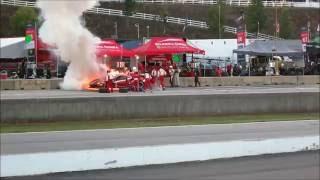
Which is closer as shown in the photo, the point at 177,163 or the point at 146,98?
the point at 177,163

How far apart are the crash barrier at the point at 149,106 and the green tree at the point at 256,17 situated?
6167 centimetres

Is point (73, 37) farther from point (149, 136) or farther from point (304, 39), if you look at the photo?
point (304, 39)

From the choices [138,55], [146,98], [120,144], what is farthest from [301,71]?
[120,144]

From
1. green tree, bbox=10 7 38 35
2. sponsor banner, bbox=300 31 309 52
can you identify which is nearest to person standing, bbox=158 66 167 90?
sponsor banner, bbox=300 31 309 52

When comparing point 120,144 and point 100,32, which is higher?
point 100,32

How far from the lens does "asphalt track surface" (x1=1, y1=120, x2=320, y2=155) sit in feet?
42.6

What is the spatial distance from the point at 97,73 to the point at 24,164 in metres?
25.1

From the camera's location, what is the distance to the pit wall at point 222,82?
3575 cm

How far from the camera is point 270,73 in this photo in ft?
157

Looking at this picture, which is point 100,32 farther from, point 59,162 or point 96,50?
point 59,162

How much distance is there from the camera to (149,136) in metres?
15.0

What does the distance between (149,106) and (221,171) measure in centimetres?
1122

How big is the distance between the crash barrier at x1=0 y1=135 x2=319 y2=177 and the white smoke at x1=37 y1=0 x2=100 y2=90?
71.7 ft

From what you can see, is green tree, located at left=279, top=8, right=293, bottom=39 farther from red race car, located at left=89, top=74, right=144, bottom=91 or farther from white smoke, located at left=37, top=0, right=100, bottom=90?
red race car, located at left=89, top=74, right=144, bottom=91
